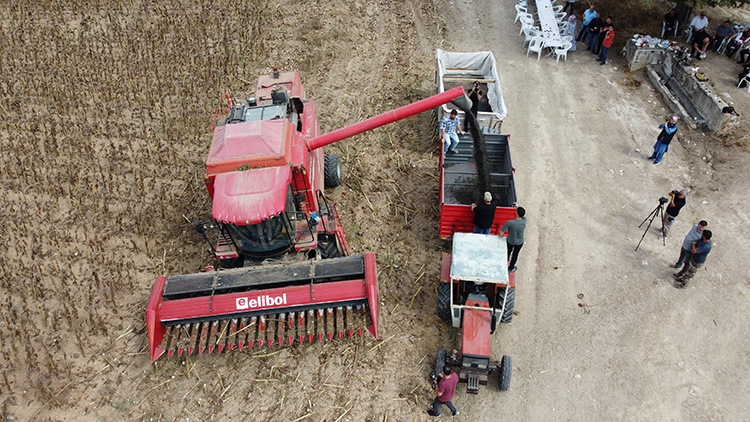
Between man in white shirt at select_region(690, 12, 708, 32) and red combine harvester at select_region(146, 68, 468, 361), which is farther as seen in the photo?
man in white shirt at select_region(690, 12, 708, 32)

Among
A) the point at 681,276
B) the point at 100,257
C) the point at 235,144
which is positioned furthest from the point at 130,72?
the point at 681,276

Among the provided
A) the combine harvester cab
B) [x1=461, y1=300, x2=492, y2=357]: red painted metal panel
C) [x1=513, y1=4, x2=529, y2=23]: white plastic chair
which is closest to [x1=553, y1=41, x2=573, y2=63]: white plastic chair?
[x1=513, y1=4, x2=529, y2=23]: white plastic chair

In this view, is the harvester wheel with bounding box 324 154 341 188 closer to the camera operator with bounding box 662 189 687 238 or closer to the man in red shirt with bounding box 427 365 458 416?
the man in red shirt with bounding box 427 365 458 416

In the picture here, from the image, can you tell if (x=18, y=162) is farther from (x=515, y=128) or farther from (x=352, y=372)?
(x=515, y=128)

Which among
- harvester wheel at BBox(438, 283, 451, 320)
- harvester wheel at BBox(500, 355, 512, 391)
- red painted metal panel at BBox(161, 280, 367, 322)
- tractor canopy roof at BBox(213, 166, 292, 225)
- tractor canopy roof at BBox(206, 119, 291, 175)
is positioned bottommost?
harvester wheel at BBox(500, 355, 512, 391)

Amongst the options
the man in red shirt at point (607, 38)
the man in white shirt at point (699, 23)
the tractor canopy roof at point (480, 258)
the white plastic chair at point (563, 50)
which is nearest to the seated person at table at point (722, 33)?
the man in white shirt at point (699, 23)

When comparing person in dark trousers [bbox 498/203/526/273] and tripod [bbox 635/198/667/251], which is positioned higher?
person in dark trousers [bbox 498/203/526/273]

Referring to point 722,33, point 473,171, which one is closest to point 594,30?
point 722,33
